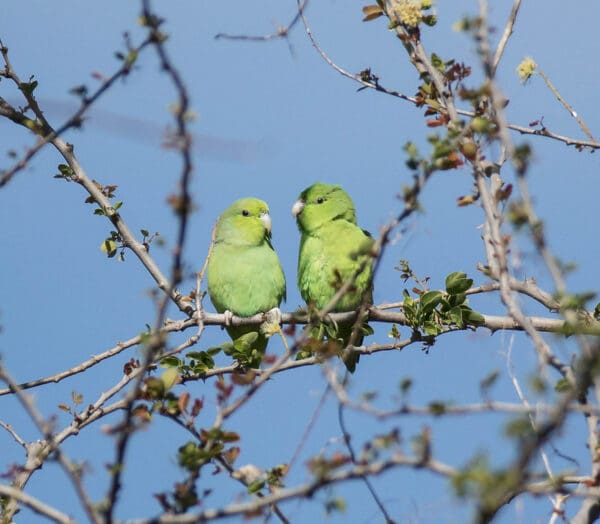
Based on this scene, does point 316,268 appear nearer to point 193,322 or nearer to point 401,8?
point 193,322

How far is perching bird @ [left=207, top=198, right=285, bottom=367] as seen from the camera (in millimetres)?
6484

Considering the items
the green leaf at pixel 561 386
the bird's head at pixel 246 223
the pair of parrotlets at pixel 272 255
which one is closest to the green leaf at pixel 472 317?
the pair of parrotlets at pixel 272 255

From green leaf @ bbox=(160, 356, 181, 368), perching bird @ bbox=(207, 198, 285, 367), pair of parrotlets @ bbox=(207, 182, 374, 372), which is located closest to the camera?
green leaf @ bbox=(160, 356, 181, 368)

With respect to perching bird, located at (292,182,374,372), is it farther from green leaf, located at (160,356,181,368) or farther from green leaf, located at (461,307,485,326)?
green leaf, located at (160,356,181,368)

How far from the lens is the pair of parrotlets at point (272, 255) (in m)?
6.34

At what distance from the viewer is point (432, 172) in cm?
280

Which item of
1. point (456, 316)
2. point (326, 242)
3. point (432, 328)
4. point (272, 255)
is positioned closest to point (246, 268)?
point (272, 255)

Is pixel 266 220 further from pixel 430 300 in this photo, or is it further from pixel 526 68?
pixel 526 68

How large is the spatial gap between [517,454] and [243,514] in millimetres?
759

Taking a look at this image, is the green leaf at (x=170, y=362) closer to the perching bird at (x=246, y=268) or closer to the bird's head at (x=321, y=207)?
the perching bird at (x=246, y=268)

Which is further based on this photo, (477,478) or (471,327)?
(471,327)

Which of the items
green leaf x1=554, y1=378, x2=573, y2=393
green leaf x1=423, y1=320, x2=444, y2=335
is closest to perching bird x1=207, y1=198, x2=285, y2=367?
green leaf x1=423, y1=320, x2=444, y2=335

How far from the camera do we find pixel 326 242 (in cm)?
645

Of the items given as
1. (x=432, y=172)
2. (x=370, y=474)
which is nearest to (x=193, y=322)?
(x=432, y=172)
